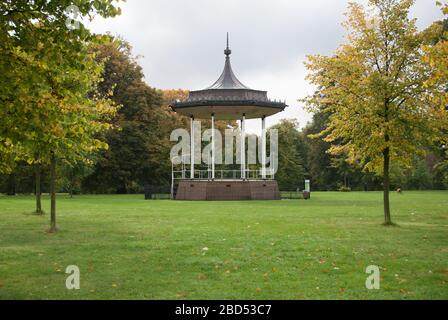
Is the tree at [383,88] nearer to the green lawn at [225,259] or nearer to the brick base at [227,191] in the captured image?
the green lawn at [225,259]

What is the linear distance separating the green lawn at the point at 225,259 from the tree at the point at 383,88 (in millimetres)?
3210

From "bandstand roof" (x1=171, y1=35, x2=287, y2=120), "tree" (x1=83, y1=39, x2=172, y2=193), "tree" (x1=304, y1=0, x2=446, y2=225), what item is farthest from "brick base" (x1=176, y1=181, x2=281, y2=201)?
"tree" (x1=304, y1=0, x2=446, y2=225)

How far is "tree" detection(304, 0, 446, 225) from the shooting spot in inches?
763

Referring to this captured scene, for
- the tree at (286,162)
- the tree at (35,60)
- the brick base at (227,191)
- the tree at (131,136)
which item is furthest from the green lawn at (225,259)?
the tree at (286,162)

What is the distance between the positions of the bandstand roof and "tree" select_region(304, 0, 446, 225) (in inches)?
823

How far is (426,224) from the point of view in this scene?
2028 centimetres

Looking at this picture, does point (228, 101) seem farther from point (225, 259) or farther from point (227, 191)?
point (225, 259)

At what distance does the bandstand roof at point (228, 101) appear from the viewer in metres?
41.9

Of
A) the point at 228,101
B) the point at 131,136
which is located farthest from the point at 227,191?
the point at 131,136

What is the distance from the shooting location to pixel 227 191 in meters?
41.8

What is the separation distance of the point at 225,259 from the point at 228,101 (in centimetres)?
3048
